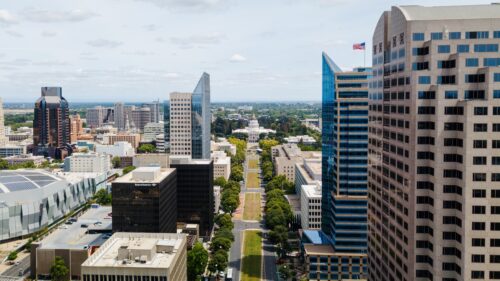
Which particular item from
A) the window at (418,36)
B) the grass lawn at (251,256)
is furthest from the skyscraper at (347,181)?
the window at (418,36)

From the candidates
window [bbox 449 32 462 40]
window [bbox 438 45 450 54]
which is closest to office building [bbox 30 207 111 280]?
window [bbox 438 45 450 54]

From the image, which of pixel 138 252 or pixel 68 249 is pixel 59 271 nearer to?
pixel 68 249

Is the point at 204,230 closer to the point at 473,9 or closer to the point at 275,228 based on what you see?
the point at 275,228

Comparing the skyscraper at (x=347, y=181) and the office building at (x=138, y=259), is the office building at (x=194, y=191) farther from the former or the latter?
the office building at (x=138, y=259)

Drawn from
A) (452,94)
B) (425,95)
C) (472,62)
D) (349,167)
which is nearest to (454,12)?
(472,62)

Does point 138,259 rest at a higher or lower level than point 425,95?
lower

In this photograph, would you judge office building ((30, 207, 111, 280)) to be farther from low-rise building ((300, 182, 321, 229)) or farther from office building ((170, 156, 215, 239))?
low-rise building ((300, 182, 321, 229))

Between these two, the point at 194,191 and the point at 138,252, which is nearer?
the point at 138,252
